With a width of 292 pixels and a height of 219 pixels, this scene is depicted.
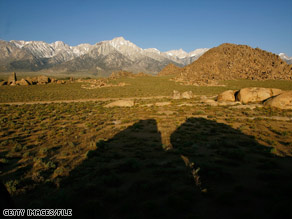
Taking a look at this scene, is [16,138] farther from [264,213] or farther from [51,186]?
[264,213]

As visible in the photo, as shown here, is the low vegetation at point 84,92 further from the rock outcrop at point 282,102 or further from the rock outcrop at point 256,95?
the rock outcrop at point 282,102

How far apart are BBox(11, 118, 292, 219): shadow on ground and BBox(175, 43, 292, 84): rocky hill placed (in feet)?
278

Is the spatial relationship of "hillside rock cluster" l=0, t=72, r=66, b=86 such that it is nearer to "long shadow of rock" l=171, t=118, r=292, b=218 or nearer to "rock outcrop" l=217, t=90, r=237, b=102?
"rock outcrop" l=217, t=90, r=237, b=102

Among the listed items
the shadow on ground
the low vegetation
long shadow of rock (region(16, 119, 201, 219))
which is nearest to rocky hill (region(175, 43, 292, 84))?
the low vegetation

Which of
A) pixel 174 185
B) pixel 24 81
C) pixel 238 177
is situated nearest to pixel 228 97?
pixel 238 177

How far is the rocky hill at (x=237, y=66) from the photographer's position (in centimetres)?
9556

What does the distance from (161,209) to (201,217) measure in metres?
1.17

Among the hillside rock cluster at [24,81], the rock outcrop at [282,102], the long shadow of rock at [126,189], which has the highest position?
the hillside rock cluster at [24,81]

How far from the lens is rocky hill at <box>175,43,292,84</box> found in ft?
314

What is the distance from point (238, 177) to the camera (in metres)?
7.18

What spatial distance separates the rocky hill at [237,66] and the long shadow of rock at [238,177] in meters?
83.0

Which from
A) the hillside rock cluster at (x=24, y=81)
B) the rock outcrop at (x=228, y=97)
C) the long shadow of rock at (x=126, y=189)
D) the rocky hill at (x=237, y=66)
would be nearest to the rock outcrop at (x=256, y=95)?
the rock outcrop at (x=228, y=97)

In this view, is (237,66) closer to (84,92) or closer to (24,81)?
(84,92)

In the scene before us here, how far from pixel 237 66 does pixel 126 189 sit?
117m
